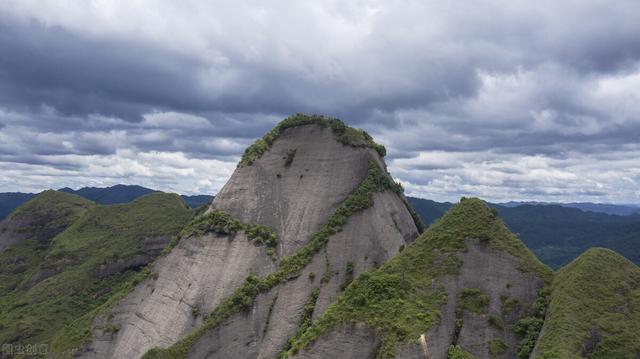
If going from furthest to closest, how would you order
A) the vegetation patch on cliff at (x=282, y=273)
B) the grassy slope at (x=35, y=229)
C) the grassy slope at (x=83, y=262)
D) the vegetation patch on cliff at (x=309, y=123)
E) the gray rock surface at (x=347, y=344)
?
the grassy slope at (x=35, y=229)
the grassy slope at (x=83, y=262)
the vegetation patch on cliff at (x=309, y=123)
the vegetation patch on cliff at (x=282, y=273)
the gray rock surface at (x=347, y=344)

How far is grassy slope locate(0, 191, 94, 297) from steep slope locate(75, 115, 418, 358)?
74386 millimetres

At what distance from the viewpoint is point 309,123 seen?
91375 mm

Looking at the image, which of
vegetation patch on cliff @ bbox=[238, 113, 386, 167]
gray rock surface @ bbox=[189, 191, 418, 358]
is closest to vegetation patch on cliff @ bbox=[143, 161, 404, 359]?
gray rock surface @ bbox=[189, 191, 418, 358]

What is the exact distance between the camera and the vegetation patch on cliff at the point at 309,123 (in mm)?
88188

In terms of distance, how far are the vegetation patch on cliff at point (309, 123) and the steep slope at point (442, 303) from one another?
88.4 feet

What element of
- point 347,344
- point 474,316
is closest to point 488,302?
point 474,316

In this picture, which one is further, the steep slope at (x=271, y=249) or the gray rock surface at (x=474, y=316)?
the steep slope at (x=271, y=249)

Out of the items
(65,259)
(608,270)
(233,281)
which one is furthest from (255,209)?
(65,259)

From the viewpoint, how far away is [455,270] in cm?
6088

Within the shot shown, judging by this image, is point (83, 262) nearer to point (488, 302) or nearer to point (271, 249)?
point (271, 249)

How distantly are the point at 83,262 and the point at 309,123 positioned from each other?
2746 inches

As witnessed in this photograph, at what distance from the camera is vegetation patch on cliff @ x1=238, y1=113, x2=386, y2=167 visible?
8819 centimetres

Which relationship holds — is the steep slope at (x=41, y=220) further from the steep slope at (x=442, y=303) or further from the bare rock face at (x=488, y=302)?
the bare rock face at (x=488, y=302)

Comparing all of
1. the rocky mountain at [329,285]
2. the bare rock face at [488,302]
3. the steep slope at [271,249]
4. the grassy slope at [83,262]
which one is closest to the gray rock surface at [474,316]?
the bare rock face at [488,302]
